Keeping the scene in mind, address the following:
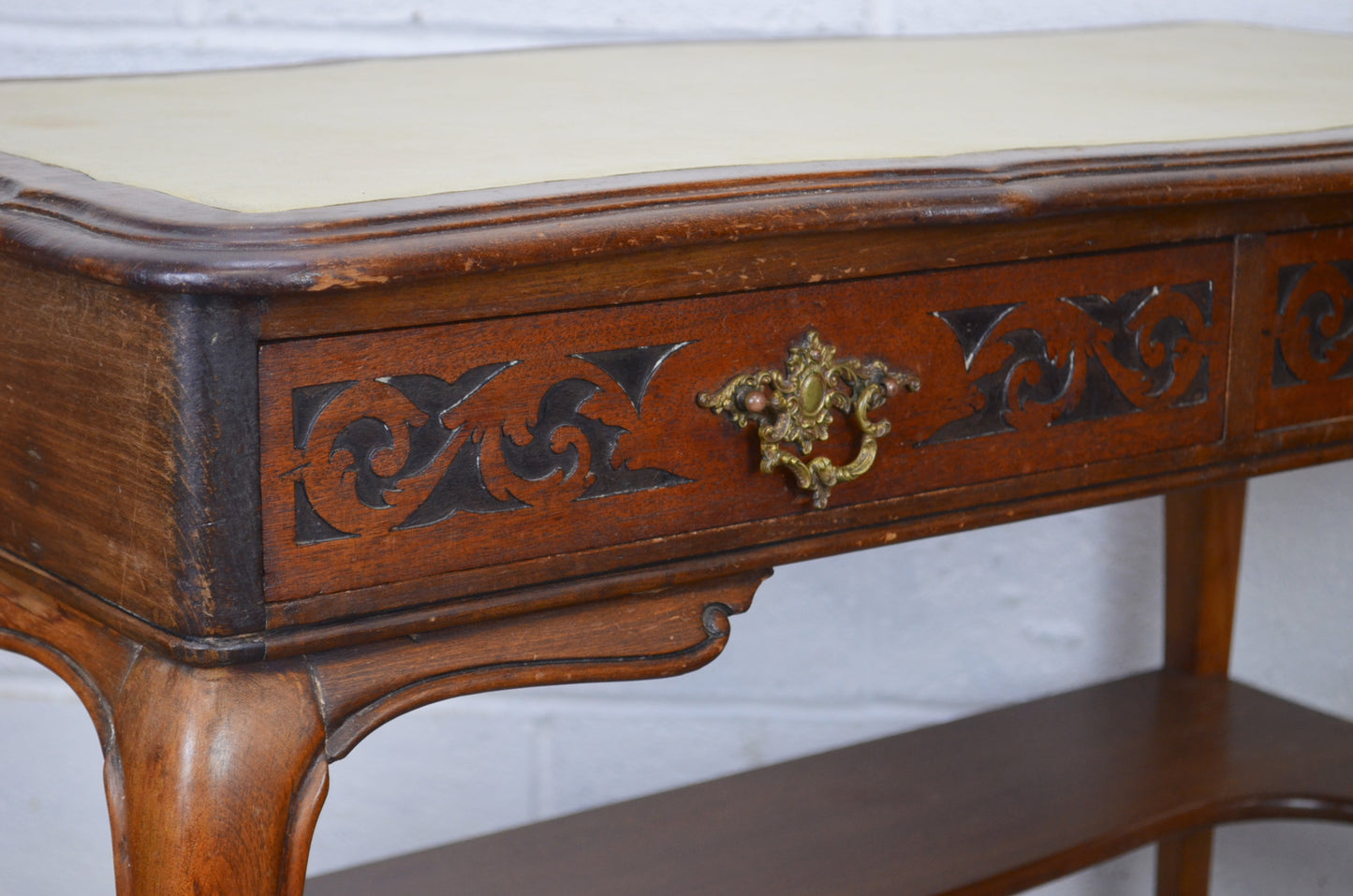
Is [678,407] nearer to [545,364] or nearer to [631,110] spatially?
[545,364]

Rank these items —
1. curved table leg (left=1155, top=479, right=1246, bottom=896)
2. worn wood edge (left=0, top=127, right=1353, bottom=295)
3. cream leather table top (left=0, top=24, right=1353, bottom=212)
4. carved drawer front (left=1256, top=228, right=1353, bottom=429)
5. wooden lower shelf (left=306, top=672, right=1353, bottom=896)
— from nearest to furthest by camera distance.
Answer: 1. worn wood edge (left=0, top=127, right=1353, bottom=295)
2. cream leather table top (left=0, top=24, right=1353, bottom=212)
3. carved drawer front (left=1256, top=228, right=1353, bottom=429)
4. wooden lower shelf (left=306, top=672, right=1353, bottom=896)
5. curved table leg (left=1155, top=479, right=1246, bottom=896)

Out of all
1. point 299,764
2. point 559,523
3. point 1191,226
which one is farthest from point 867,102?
point 299,764

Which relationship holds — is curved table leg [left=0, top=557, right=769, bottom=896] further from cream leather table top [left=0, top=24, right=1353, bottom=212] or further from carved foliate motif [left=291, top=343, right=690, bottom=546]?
cream leather table top [left=0, top=24, right=1353, bottom=212]

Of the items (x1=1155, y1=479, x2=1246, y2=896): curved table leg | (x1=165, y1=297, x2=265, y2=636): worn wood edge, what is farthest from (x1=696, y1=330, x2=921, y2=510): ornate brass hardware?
(x1=1155, y1=479, x2=1246, y2=896): curved table leg

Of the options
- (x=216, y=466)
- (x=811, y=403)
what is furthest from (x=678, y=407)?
(x=216, y=466)

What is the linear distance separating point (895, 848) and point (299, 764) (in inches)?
23.0

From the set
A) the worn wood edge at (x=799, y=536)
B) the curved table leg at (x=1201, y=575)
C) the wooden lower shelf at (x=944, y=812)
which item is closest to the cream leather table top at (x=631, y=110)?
the worn wood edge at (x=799, y=536)

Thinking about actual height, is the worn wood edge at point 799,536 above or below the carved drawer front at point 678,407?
below

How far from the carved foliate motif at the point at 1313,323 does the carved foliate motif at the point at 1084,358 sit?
5cm

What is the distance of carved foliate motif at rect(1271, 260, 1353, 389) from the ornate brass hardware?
0.24m

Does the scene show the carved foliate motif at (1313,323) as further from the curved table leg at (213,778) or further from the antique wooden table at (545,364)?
the curved table leg at (213,778)

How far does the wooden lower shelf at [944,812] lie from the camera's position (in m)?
1.01

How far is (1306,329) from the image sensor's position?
0.78 meters

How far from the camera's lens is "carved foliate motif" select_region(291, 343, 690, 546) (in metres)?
0.54
